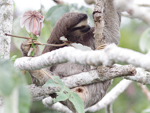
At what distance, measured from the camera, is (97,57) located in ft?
3.48

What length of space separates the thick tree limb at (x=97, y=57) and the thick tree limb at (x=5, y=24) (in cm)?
56

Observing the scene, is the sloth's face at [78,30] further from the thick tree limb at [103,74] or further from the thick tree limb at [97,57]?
the thick tree limb at [97,57]

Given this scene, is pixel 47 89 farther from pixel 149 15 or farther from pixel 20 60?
pixel 149 15

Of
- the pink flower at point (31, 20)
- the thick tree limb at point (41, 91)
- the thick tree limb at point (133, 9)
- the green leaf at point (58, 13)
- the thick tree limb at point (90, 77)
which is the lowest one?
the thick tree limb at point (41, 91)

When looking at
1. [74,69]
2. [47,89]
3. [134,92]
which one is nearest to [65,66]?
[74,69]

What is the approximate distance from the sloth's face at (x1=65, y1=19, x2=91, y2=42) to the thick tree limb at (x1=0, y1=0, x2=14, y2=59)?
25.7 inches

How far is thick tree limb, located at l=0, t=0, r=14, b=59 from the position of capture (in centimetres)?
196

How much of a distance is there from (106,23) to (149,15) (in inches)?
53.1

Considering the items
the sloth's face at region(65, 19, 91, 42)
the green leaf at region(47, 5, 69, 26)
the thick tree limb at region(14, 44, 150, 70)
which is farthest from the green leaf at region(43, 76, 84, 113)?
the green leaf at region(47, 5, 69, 26)

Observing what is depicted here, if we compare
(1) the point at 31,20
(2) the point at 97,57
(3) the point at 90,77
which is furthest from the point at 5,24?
(2) the point at 97,57

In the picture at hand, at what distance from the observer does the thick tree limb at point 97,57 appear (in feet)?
3.10

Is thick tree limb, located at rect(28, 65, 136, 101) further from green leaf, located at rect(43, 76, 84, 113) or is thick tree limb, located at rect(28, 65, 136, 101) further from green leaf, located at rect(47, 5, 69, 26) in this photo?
green leaf, located at rect(47, 5, 69, 26)

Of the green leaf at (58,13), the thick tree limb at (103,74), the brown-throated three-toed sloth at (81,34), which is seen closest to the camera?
the thick tree limb at (103,74)

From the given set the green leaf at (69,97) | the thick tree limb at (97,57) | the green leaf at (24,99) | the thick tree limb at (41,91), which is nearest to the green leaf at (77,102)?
the green leaf at (69,97)
